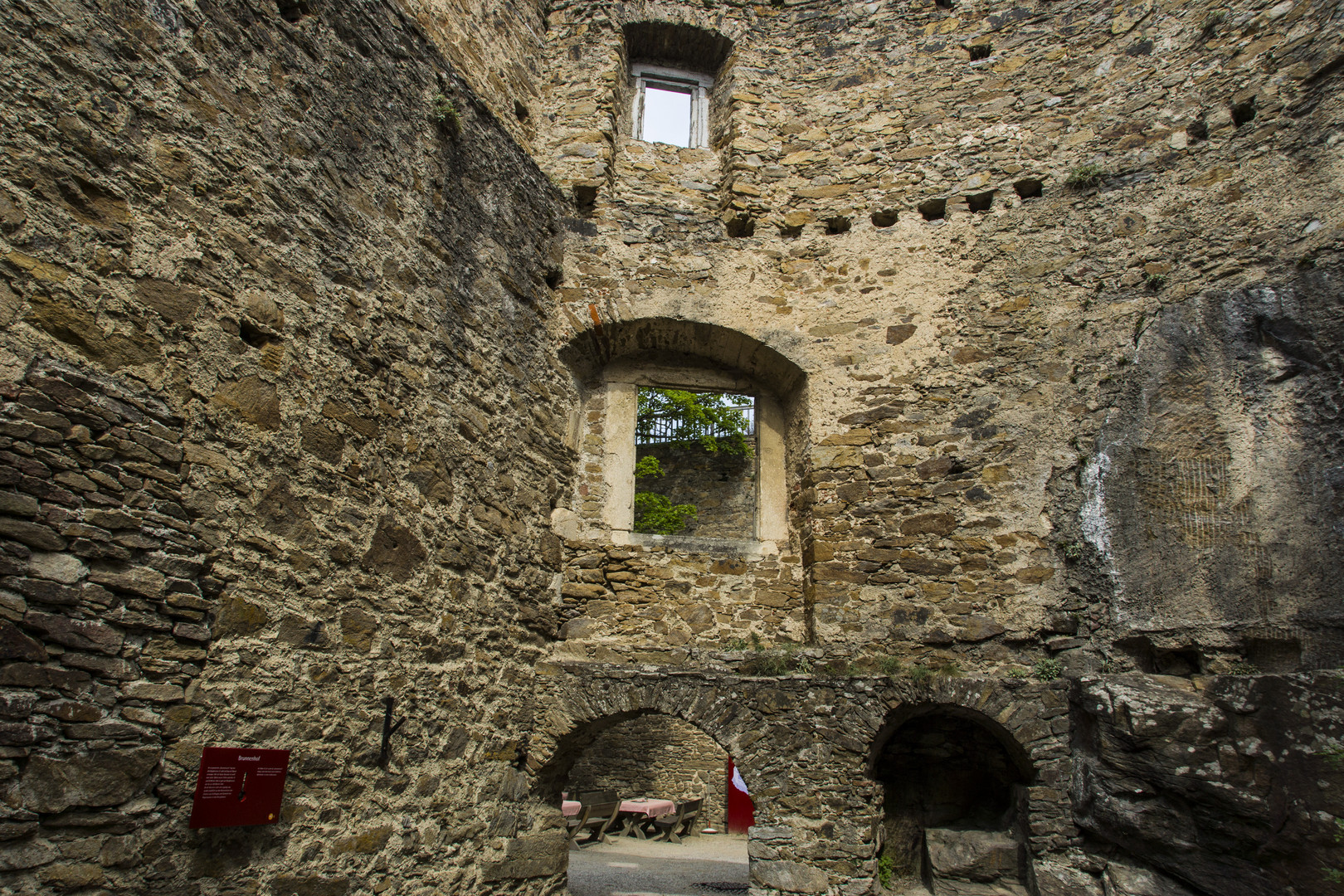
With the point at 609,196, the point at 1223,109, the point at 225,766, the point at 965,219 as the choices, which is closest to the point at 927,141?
the point at 965,219

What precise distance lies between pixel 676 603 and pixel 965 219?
376 centimetres

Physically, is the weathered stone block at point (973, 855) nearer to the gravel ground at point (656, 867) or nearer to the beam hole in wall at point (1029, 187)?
the gravel ground at point (656, 867)

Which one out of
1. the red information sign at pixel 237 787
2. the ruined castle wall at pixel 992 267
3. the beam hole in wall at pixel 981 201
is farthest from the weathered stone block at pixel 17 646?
the beam hole in wall at pixel 981 201

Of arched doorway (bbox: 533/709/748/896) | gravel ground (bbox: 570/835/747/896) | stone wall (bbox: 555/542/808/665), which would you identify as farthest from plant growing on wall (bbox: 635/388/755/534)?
stone wall (bbox: 555/542/808/665)

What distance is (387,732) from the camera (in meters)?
A: 3.80

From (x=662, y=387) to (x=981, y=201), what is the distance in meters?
2.93

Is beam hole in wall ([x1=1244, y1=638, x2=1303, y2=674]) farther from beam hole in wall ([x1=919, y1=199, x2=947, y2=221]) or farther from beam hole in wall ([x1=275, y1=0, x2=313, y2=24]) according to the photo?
beam hole in wall ([x1=275, y1=0, x2=313, y2=24])

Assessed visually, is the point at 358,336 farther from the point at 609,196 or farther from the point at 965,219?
the point at 965,219

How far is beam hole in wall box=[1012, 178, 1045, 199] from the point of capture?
20.2ft

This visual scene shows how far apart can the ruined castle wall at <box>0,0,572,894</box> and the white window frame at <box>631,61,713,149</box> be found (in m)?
2.73

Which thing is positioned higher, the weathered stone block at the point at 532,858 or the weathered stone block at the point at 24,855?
the weathered stone block at the point at 24,855

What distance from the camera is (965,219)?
6.27m

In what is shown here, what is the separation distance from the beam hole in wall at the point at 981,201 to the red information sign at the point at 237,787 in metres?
5.95

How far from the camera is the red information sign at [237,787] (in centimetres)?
289
